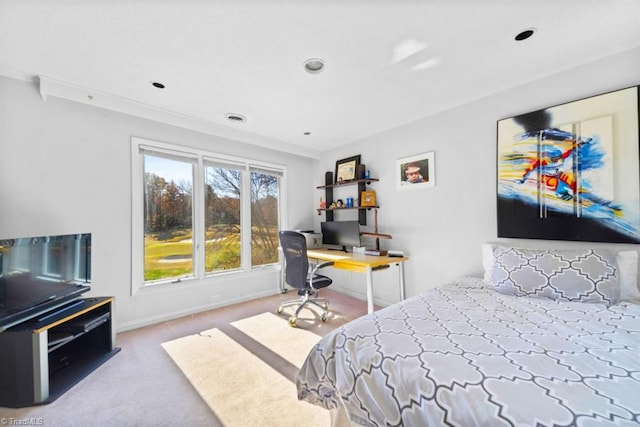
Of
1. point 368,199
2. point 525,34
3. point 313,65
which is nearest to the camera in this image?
point 525,34

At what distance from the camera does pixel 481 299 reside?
1.67m

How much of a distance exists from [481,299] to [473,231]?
0.95 metres

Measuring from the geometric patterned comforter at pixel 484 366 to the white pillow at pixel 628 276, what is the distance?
0.15 meters

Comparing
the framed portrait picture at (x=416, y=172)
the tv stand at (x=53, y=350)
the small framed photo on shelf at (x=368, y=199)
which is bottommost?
the tv stand at (x=53, y=350)

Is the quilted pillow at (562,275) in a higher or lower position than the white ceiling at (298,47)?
lower

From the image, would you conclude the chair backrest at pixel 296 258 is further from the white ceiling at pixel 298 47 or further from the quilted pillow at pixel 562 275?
the quilted pillow at pixel 562 275

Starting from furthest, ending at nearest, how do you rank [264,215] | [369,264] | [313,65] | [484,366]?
[264,215] < [369,264] < [313,65] < [484,366]

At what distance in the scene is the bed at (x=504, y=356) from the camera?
2.46ft

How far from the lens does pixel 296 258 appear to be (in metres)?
2.81

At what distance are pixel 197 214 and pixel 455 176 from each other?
314cm

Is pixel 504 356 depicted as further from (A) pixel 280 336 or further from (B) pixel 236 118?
(B) pixel 236 118

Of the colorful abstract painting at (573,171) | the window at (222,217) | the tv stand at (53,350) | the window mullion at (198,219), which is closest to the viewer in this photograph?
the tv stand at (53,350)

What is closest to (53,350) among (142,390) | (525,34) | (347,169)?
(142,390)

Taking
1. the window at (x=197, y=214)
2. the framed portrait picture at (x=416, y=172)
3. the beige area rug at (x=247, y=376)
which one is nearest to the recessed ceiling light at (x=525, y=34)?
the framed portrait picture at (x=416, y=172)
